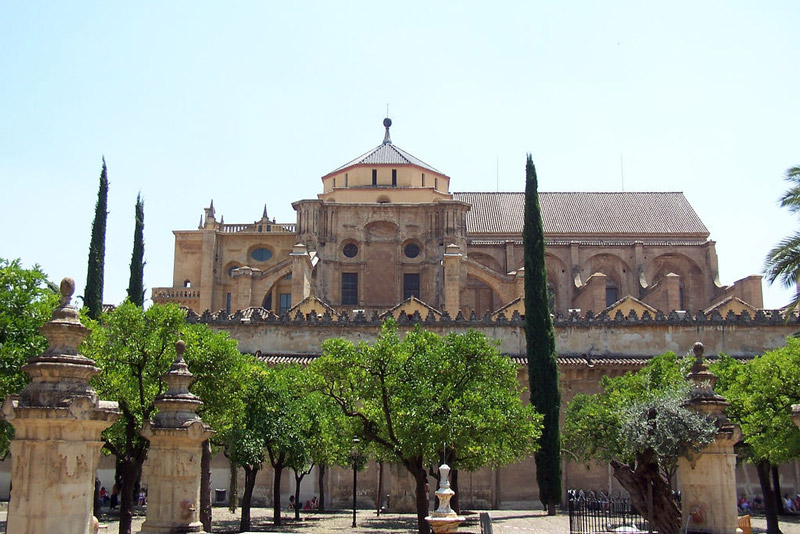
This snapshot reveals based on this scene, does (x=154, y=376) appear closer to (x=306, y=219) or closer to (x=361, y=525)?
(x=361, y=525)

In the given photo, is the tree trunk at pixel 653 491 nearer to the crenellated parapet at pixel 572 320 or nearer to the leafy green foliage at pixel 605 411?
the leafy green foliage at pixel 605 411

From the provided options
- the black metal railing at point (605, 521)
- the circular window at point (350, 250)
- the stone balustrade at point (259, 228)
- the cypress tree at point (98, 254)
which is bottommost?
the black metal railing at point (605, 521)

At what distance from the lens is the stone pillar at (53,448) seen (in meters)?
10.6

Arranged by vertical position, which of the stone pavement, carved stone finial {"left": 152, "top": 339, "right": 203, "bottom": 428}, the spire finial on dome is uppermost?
the spire finial on dome

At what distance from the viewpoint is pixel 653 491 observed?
54.5 feet

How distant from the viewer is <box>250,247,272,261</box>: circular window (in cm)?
5731

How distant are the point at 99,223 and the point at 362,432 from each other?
780 inches

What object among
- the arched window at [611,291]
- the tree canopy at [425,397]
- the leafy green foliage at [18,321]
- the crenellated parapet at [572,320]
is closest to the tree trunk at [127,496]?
the leafy green foliage at [18,321]

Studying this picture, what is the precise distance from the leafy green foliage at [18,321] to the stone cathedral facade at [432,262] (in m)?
21.4

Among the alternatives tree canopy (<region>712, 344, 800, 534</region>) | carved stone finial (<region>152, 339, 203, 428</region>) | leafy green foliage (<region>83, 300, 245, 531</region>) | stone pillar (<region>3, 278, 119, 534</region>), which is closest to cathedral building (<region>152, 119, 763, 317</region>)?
Answer: tree canopy (<region>712, 344, 800, 534</region>)

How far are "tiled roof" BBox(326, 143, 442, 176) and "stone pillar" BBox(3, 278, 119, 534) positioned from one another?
47.7m

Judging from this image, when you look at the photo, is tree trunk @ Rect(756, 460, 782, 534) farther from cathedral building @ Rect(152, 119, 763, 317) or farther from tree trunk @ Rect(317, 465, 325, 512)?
cathedral building @ Rect(152, 119, 763, 317)

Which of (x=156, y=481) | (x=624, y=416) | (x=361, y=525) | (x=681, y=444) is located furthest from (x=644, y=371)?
(x=156, y=481)

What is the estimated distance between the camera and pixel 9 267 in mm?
18188
